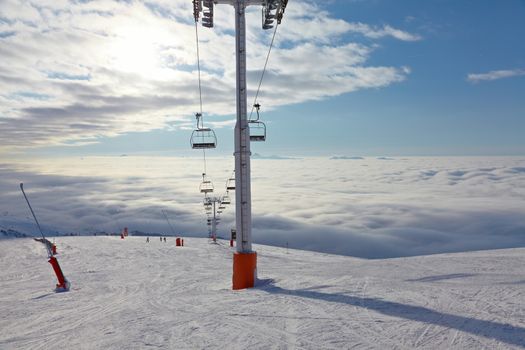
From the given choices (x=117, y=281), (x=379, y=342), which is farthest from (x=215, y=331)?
(x=117, y=281)

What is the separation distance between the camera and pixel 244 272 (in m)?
14.3

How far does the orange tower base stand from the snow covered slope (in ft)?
2.05

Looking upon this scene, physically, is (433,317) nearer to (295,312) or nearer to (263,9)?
(295,312)

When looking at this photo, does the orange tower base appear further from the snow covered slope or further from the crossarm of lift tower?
the crossarm of lift tower

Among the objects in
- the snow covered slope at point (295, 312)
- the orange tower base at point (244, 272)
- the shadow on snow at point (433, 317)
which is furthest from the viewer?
the orange tower base at point (244, 272)

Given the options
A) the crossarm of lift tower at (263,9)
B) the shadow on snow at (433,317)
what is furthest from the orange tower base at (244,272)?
the crossarm of lift tower at (263,9)

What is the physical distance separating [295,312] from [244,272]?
5.12 m

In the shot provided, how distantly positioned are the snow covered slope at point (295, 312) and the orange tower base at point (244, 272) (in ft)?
2.05

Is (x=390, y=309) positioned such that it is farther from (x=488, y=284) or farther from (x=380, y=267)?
(x=380, y=267)

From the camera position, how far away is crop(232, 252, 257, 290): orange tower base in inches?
563

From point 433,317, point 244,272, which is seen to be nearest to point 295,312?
point 433,317

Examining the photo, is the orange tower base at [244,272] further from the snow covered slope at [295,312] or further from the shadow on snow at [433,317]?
the shadow on snow at [433,317]

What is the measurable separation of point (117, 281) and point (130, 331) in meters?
10.7

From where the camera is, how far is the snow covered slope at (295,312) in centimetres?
766
